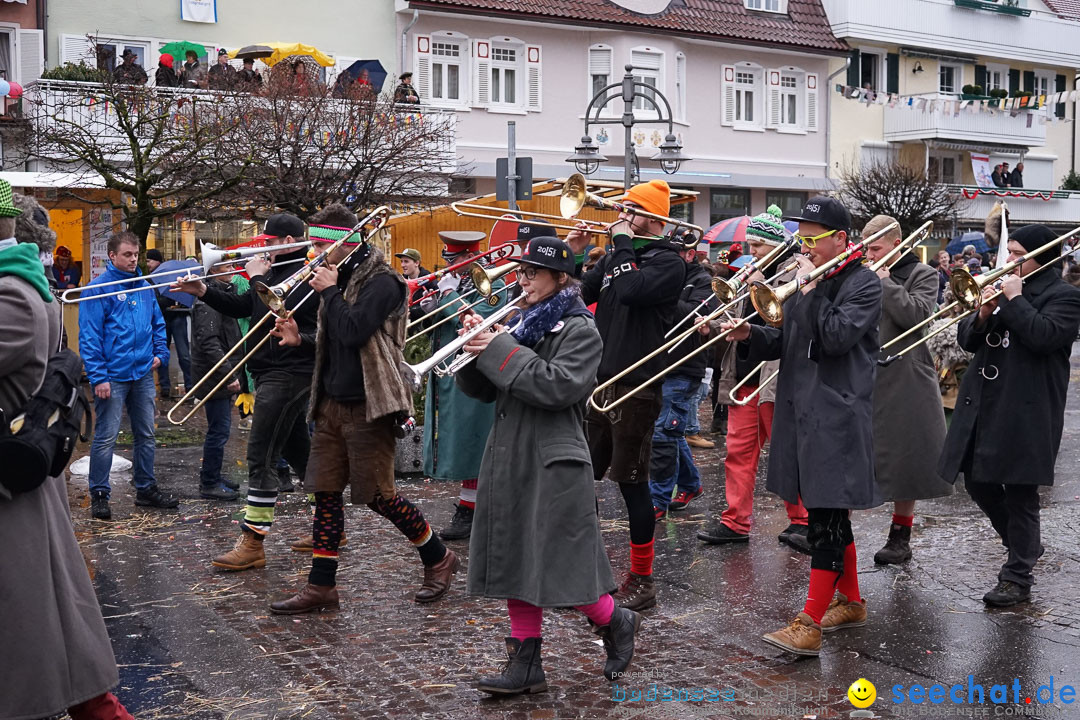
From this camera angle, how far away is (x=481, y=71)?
93.2ft

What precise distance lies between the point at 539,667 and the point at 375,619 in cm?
131

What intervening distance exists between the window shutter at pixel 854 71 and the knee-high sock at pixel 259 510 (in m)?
30.2

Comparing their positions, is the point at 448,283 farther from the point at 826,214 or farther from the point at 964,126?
the point at 964,126

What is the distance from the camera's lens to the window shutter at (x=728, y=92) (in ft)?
105

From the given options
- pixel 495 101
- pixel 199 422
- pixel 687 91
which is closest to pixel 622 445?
pixel 199 422

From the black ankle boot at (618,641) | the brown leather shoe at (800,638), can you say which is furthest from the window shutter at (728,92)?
the black ankle boot at (618,641)

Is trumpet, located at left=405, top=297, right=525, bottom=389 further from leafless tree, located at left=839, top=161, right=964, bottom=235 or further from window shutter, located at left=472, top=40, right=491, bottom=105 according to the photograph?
leafless tree, located at left=839, top=161, right=964, bottom=235

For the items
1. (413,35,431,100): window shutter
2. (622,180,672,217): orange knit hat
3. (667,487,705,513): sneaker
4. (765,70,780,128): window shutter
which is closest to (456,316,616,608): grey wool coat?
(622,180,672,217): orange knit hat

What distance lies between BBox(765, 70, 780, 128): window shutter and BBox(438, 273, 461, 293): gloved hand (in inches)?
996

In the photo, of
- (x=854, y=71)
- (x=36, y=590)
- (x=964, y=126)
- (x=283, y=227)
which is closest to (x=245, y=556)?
(x=283, y=227)

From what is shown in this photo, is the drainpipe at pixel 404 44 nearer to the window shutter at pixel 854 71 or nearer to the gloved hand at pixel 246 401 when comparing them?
the window shutter at pixel 854 71

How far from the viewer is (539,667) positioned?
16.1 feet

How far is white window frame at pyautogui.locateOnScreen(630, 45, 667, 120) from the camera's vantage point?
30.0 metres

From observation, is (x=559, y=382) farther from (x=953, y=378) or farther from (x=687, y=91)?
(x=687, y=91)
